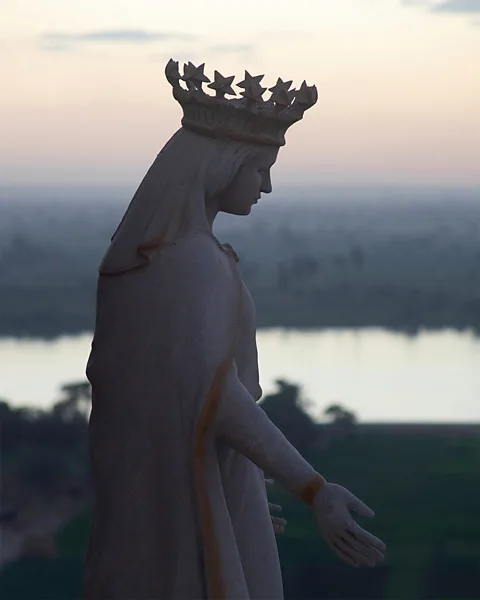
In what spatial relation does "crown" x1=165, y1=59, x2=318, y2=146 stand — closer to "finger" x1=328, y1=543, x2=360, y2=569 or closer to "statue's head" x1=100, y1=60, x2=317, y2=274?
"statue's head" x1=100, y1=60, x2=317, y2=274

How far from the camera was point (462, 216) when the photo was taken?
6147 centimetres

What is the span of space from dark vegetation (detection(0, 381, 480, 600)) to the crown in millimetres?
10578

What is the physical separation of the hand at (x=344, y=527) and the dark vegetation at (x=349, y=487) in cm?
1056

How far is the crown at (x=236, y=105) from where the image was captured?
366 cm

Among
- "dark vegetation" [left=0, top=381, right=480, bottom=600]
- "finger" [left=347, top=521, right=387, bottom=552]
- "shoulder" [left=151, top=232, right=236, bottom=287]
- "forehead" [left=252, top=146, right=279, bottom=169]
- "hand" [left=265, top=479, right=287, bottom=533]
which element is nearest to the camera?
"finger" [left=347, top=521, right=387, bottom=552]

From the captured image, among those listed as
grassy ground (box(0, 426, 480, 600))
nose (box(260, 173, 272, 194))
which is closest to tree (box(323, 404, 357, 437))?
grassy ground (box(0, 426, 480, 600))

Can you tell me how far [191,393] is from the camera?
357cm

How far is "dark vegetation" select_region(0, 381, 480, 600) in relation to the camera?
55.2ft

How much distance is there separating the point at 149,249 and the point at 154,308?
0.14 metres

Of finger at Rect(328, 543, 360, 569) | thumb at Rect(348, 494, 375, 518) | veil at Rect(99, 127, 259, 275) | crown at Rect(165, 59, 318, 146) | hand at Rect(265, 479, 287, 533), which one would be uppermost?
crown at Rect(165, 59, 318, 146)

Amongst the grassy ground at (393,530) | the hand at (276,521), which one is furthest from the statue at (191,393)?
the grassy ground at (393,530)

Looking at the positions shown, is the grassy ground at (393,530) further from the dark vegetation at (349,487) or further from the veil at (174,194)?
the veil at (174,194)

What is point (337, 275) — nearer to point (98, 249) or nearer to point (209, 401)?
point (98, 249)

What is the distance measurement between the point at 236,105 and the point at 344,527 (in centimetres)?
98
